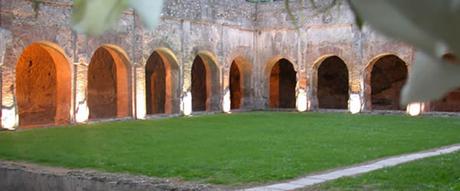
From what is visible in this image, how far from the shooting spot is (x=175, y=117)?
842 inches

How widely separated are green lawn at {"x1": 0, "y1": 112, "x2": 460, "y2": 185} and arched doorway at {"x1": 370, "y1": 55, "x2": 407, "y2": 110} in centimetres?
673

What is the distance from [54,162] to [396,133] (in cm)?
825

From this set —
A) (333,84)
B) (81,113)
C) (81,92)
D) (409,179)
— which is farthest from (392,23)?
(333,84)

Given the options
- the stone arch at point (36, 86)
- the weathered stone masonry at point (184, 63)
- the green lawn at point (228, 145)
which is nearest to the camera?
the green lawn at point (228, 145)

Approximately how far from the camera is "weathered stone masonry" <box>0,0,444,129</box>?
18234mm

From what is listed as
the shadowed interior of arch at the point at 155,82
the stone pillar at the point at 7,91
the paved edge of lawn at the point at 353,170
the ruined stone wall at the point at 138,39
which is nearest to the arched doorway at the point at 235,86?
the ruined stone wall at the point at 138,39

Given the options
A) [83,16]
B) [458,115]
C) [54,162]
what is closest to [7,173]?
[54,162]

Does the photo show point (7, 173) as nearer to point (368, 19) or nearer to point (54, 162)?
point (54, 162)

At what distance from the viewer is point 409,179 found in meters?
8.48

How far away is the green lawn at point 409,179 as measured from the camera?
7.95 meters

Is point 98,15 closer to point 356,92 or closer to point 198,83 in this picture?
point 356,92

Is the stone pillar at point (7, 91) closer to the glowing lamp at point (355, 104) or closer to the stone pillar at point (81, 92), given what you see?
the stone pillar at point (81, 92)

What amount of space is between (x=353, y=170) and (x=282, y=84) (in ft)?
59.8

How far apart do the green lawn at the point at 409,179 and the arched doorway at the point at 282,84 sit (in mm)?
17764
